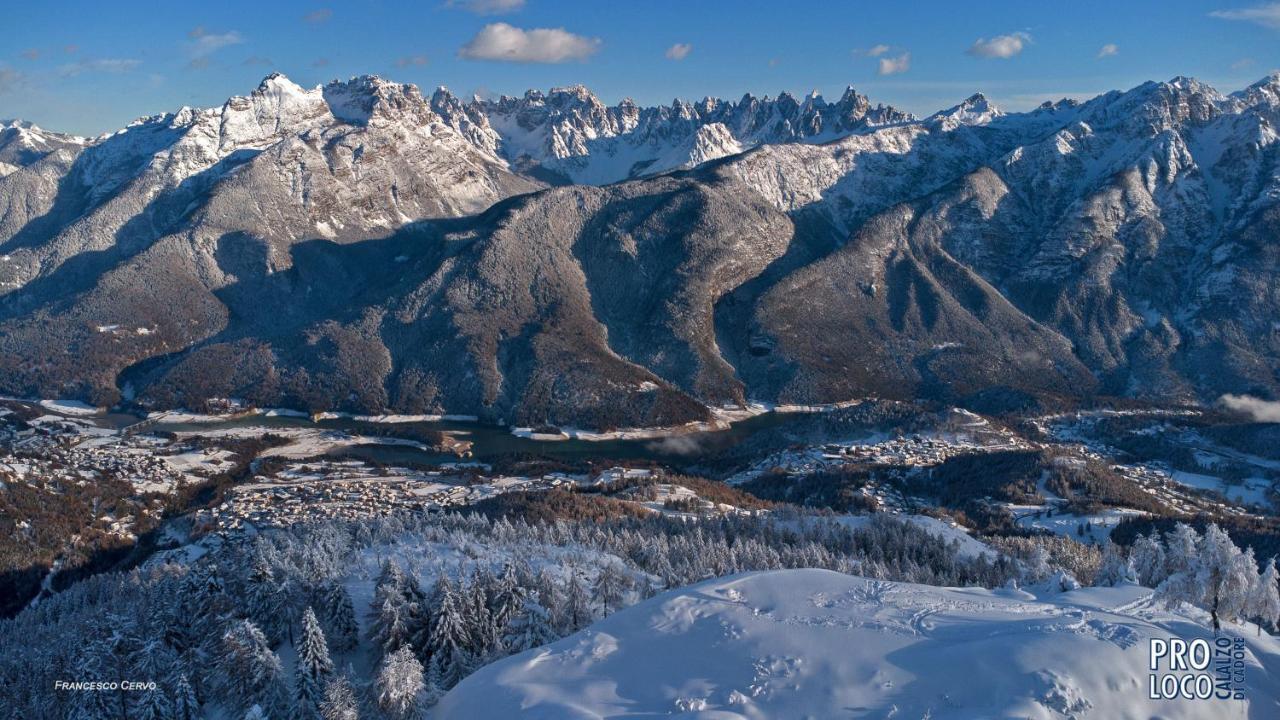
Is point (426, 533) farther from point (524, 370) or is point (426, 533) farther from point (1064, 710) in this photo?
point (524, 370)

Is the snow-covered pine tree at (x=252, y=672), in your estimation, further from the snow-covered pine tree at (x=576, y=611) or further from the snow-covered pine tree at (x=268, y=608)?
the snow-covered pine tree at (x=576, y=611)

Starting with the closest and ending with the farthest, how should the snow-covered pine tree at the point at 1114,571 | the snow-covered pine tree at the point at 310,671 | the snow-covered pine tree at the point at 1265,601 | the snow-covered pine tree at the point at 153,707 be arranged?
the snow-covered pine tree at the point at 310,671 → the snow-covered pine tree at the point at 153,707 → the snow-covered pine tree at the point at 1265,601 → the snow-covered pine tree at the point at 1114,571

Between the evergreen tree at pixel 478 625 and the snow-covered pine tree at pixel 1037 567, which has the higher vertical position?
the evergreen tree at pixel 478 625

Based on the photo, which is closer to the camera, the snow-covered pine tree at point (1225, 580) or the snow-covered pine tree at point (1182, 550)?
the snow-covered pine tree at point (1225, 580)

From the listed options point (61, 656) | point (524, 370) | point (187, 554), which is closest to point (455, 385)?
point (524, 370)

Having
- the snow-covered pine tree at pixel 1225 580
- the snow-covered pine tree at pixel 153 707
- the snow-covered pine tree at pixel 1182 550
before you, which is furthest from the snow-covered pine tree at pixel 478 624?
the snow-covered pine tree at pixel 1182 550

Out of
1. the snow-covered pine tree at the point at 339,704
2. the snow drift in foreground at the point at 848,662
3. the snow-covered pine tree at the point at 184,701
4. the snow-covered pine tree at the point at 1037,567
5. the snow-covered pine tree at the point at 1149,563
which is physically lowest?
the snow-covered pine tree at the point at 1037,567

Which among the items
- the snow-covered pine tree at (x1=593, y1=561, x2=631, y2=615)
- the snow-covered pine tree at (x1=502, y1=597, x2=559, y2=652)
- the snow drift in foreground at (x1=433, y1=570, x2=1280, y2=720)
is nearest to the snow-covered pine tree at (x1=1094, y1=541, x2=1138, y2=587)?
the snow drift in foreground at (x1=433, y1=570, x2=1280, y2=720)

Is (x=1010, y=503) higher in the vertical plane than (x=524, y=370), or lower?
lower
